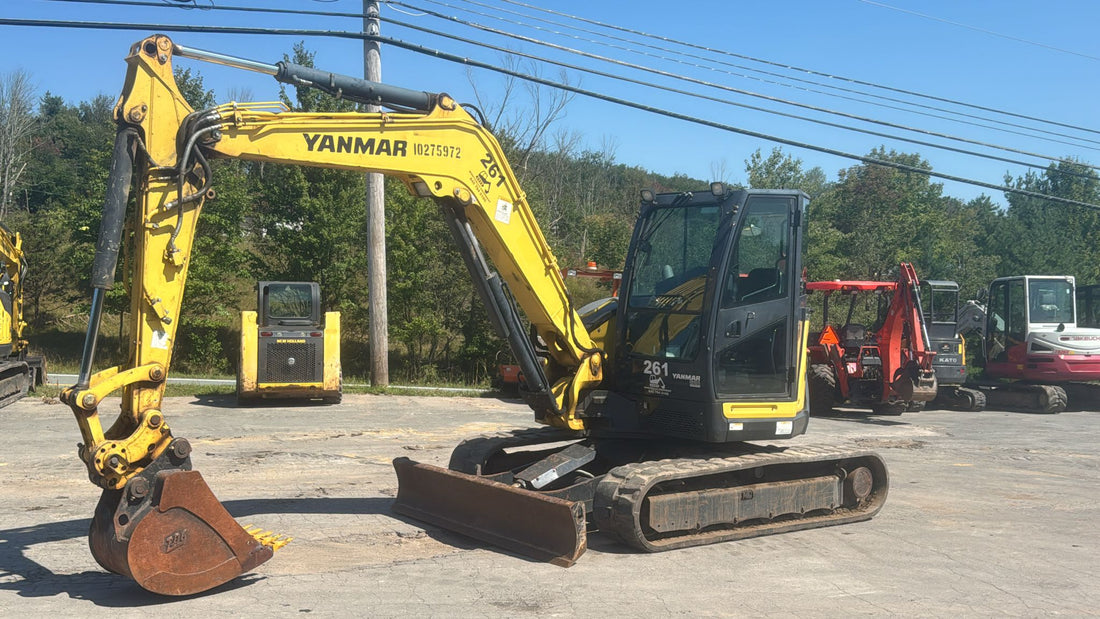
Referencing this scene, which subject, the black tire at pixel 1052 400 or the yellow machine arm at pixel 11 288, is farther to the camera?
the black tire at pixel 1052 400

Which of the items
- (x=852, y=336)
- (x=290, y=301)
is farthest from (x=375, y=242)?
(x=852, y=336)

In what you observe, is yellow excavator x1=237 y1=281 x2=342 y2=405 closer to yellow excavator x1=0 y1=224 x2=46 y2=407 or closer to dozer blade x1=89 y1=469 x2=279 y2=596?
yellow excavator x1=0 y1=224 x2=46 y2=407

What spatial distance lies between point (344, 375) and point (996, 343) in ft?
54.5

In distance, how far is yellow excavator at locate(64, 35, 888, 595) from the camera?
586 centimetres

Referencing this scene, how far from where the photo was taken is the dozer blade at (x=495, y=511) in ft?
22.7

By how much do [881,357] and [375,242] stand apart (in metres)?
10.4

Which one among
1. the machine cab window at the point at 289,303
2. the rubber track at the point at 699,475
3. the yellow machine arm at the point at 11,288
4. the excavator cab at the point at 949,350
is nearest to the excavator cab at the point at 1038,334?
the excavator cab at the point at 949,350

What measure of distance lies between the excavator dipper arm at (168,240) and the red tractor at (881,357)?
1243 centimetres

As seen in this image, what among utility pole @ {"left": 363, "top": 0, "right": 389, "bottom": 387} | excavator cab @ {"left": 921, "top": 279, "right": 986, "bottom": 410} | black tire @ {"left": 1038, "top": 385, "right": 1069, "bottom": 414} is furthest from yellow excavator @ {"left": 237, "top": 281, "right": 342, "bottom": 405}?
black tire @ {"left": 1038, "top": 385, "right": 1069, "bottom": 414}

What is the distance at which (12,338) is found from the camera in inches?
672

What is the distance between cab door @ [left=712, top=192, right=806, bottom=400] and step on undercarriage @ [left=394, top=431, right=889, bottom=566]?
702 millimetres

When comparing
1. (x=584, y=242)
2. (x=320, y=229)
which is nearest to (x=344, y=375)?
(x=320, y=229)

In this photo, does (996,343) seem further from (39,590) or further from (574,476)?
(39,590)

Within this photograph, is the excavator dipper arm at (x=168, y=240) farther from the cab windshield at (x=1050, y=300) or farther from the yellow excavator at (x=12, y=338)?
the cab windshield at (x=1050, y=300)
